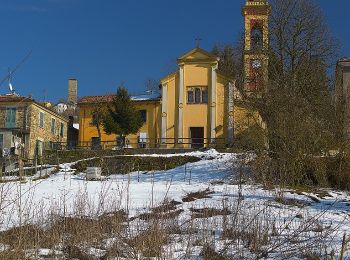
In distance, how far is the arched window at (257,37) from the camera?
29469 millimetres

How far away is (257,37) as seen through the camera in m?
32.8

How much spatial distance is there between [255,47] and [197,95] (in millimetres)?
11242

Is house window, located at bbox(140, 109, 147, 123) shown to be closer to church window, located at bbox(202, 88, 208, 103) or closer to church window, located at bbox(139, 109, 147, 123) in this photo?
church window, located at bbox(139, 109, 147, 123)

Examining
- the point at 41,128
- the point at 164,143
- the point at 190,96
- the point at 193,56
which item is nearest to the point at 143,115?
the point at 190,96

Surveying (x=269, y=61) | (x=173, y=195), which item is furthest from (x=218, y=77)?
(x=173, y=195)

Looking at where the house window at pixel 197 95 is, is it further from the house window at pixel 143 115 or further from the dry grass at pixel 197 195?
the dry grass at pixel 197 195

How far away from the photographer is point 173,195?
48.3 feet

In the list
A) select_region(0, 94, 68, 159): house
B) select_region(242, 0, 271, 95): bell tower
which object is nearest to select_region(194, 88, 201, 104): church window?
select_region(242, 0, 271, 95): bell tower

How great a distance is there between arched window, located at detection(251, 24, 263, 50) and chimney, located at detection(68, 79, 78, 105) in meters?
29.2

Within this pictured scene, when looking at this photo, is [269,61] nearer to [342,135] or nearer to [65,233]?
[342,135]

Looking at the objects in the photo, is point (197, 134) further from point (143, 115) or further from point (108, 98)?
point (108, 98)

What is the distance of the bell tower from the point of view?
26055 mm

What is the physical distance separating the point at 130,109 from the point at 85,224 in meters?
30.4

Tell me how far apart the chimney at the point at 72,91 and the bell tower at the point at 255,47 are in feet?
88.9
